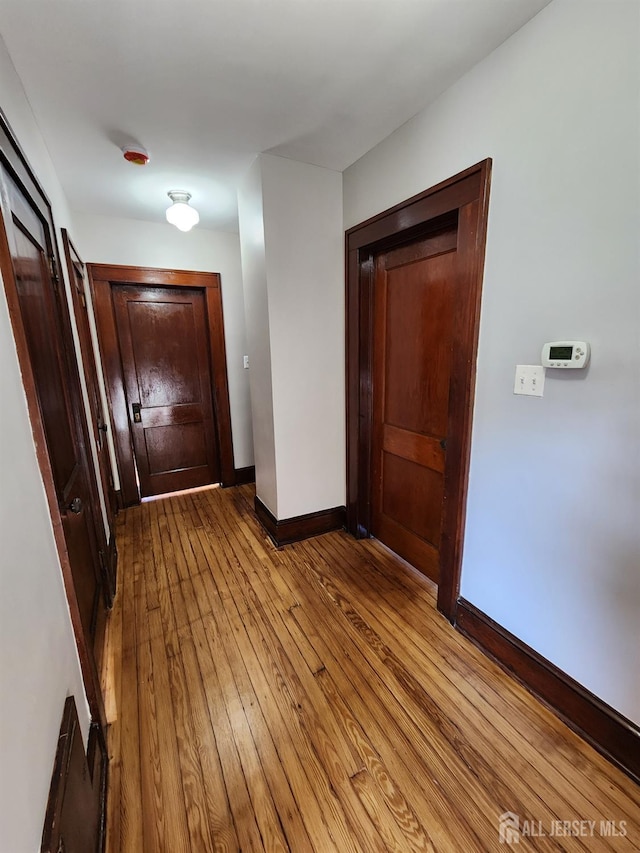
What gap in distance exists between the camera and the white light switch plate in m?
1.33

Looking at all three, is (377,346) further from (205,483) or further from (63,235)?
(205,483)

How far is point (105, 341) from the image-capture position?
2988 mm

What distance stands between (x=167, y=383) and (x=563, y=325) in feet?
10.1

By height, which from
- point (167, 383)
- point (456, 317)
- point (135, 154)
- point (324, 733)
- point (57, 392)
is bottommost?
point (324, 733)

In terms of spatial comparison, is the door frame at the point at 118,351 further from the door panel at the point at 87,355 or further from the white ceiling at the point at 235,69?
the white ceiling at the point at 235,69

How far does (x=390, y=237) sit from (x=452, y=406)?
3.35 feet

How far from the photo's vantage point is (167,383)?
333 cm

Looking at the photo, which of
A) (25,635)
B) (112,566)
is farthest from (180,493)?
(25,635)

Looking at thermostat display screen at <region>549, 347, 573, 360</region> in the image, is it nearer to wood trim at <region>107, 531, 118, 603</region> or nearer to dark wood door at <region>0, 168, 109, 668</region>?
dark wood door at <region>0, 168, 109, 668</region>

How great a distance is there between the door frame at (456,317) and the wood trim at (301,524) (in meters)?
0.45

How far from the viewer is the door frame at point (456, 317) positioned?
1.52 m

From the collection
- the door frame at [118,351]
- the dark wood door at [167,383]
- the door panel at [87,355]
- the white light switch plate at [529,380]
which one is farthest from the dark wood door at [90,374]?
the white light switch plate at [529,380]

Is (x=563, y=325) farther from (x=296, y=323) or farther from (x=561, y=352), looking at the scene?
(x=296, y=323)

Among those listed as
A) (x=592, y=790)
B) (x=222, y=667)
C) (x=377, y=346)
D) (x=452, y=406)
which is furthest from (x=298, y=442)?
(x=592, y=790)
